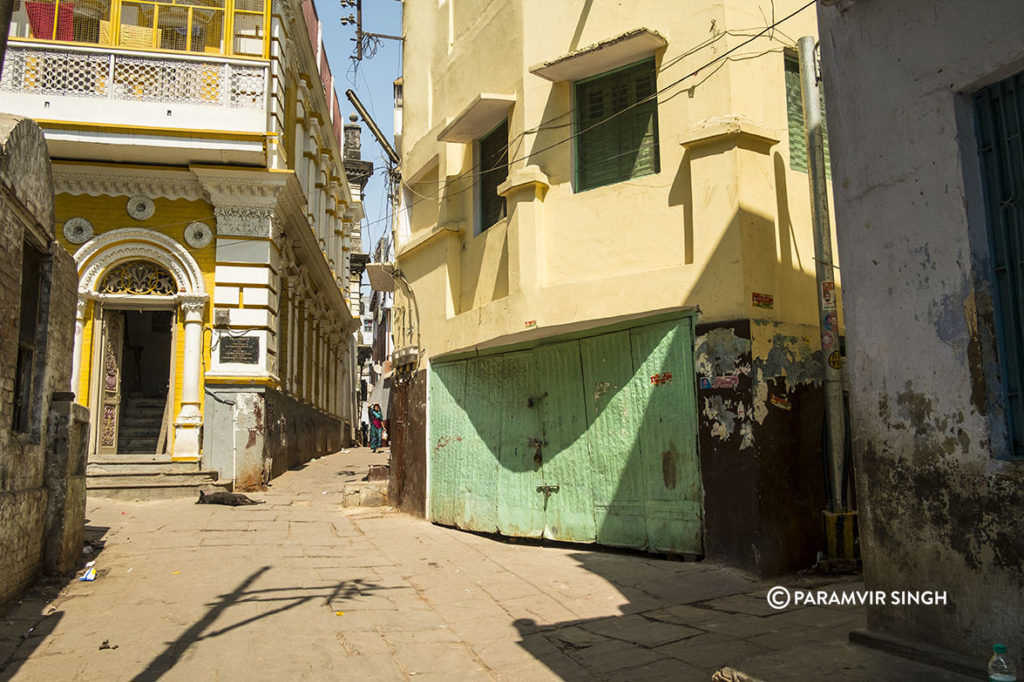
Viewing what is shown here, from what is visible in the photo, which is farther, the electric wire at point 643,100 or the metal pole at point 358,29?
the metal pole at point 358,29

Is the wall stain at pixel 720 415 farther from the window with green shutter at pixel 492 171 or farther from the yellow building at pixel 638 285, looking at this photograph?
the window with green shutter at pixel 492 171

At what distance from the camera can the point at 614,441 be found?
7.82 metres

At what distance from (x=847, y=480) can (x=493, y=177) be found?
5.43m

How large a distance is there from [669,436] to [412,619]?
294cm

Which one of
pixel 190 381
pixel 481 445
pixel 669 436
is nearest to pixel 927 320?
pixel 669 436

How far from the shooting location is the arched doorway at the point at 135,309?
13.5 metres

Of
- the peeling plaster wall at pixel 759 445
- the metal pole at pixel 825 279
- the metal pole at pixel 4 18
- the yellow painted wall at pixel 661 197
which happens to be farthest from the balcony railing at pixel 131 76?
the peeling plaster wall at pixel 759 445

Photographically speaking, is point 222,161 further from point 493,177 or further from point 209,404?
point 493,177

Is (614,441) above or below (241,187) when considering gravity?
below

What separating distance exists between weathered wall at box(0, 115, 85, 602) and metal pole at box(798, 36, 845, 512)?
21.9 feet

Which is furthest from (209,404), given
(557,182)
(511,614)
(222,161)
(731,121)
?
(731,121)

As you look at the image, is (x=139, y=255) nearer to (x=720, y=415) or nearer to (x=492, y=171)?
(x=492, y=171)

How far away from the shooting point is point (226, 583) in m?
6.65

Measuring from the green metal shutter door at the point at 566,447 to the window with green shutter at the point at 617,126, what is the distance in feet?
6.14
